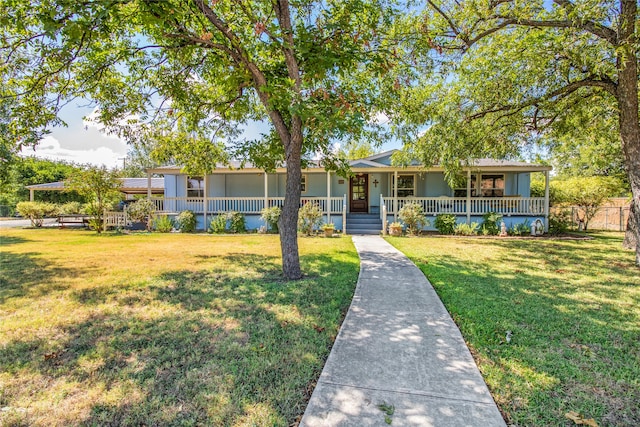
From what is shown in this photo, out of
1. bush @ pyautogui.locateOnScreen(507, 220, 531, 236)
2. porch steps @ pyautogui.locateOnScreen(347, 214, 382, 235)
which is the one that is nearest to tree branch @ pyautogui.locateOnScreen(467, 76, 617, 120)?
bush @ pyautogui.locateOnScreen(507, 220, 531, 236)

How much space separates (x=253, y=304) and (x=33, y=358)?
7.79ft

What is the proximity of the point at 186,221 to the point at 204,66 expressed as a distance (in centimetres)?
901

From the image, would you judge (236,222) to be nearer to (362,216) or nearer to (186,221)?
(186,221)

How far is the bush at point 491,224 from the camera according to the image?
1384 centimetres

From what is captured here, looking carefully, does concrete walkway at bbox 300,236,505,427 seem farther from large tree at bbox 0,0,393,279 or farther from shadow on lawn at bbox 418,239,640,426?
large tree at bbox 0,0,393,279

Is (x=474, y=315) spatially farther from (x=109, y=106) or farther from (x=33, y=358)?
(x=109, y=106)

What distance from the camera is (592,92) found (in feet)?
30.9

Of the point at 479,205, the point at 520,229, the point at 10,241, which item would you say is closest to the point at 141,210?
the point at 10,241

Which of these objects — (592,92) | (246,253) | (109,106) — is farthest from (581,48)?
(109,106)

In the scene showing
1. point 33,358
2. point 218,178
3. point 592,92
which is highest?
point 592,92

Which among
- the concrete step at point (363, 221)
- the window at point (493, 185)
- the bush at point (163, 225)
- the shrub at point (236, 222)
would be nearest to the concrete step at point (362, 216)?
the concrete step at point (363, 221)

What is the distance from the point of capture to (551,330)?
3701 mm

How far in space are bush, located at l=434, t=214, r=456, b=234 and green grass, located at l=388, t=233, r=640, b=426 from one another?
5941 mm

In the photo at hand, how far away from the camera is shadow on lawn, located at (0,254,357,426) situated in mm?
2283
